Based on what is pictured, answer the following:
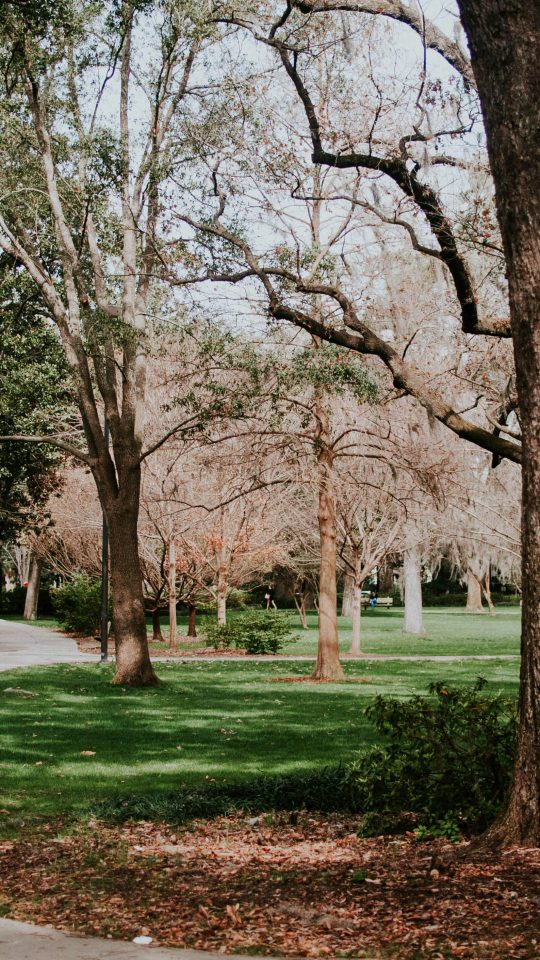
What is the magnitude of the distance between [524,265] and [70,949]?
13.2ft

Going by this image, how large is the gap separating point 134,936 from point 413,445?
14962 millimetres

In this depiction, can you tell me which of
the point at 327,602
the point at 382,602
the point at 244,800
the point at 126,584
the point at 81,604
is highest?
the point at 126,584

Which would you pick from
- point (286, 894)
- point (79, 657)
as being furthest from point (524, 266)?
point (79, 657)

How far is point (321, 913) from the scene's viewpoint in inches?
185

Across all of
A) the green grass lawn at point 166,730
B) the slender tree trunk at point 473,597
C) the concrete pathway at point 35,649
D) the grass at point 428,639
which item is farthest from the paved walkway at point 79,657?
the slender tree trunk at point 473,597

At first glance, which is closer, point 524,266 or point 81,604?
point 524,266

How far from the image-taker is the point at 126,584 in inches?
710

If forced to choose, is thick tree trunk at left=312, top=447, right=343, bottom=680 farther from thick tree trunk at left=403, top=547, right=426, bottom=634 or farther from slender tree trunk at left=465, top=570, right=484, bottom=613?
slender tree trunk at left=465, top=570, right=484, bottom=613

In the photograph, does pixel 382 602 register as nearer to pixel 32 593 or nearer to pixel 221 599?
pixel 32 593

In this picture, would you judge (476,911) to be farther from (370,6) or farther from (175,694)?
(175,694)

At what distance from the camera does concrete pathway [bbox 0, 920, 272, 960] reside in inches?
164

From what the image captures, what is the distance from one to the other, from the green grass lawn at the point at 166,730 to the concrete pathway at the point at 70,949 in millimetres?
2678

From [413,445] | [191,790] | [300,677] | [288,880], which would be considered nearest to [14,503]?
[300,677]

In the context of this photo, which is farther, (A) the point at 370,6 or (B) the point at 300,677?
(B) the point at 300,677
